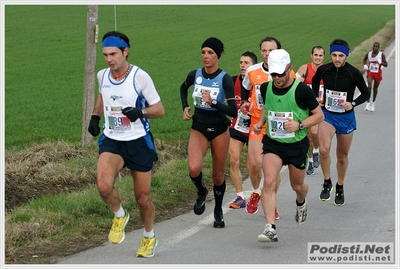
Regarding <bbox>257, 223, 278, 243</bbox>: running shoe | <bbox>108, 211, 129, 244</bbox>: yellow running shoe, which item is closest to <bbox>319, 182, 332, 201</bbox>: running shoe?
<bbox>257, 223, 278, 243</bbox>: running shoe

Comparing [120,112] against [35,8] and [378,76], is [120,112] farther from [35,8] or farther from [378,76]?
[35,8]

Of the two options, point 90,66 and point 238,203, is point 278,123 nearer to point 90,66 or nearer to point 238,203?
point 238,203

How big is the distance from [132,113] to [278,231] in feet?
8.14

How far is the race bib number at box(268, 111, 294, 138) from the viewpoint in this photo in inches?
350

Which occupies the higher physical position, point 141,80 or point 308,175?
point 141,80

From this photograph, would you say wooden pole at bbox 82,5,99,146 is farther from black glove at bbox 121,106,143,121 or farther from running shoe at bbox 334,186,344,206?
black glove at bbox 121,106,143,121

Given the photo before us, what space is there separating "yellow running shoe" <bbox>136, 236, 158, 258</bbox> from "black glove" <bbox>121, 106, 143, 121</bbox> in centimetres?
117

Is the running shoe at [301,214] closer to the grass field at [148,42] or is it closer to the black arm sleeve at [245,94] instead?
the black arm sleeve at [245,94]

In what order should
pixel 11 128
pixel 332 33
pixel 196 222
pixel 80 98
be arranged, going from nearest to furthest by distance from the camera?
pixel 196 222 < pixel 11 128 < pixel 80 98 < pixel 332 33

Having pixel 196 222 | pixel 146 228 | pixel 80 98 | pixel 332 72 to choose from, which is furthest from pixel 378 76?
pixel 146 228

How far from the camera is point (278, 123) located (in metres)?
8.95

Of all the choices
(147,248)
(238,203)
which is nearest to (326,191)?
(238,203)

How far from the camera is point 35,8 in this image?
60.8m

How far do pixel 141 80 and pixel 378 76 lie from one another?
15.8 m
